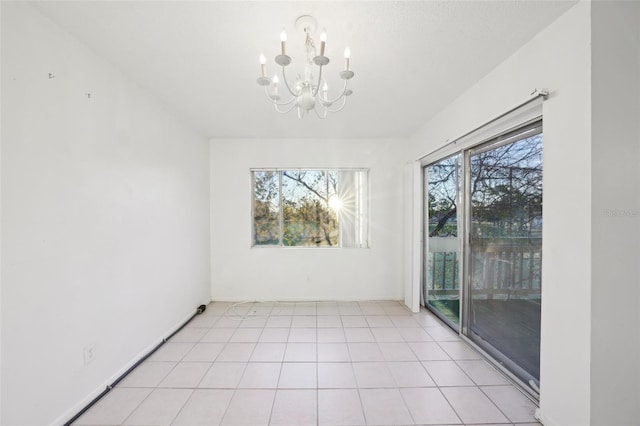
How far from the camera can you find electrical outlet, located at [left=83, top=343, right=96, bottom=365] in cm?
170

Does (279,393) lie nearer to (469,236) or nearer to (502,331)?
(502,331)

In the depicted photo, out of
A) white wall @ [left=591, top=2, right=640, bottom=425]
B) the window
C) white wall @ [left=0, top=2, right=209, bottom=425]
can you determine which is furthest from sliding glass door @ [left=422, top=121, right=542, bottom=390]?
white wall @ [left=0, top=2, right=209, bottom=425]

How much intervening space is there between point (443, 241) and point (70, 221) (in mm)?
3553

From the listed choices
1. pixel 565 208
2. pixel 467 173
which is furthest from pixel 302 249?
pixel 565 208

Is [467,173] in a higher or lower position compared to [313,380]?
higher

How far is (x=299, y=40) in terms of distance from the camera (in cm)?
161

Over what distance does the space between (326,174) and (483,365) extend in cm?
292

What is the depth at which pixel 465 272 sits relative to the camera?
254 centimetres

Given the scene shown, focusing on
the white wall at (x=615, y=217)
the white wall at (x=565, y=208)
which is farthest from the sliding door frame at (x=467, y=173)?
the white wall at (x=615, y=217)

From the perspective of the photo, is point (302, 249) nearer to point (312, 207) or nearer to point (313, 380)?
point (312, 207)

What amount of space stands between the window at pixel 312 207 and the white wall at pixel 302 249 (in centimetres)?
15

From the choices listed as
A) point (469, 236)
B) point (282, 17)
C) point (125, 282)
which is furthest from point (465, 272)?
point (125, 282)

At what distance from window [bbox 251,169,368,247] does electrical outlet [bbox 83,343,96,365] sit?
2291mm

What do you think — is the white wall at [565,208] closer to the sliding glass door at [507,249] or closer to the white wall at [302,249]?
the sliding glass door at [507,249]
